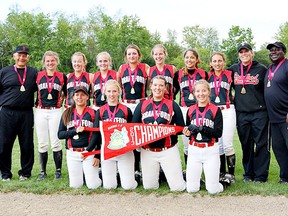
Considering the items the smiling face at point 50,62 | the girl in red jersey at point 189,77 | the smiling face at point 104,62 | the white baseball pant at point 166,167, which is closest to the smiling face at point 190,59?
the girl in red jersey at point 189,77

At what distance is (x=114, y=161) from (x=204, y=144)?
151 centimetres

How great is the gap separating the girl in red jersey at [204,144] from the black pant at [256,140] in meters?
0.91

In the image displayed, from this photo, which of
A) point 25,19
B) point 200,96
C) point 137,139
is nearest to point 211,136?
point 200,96

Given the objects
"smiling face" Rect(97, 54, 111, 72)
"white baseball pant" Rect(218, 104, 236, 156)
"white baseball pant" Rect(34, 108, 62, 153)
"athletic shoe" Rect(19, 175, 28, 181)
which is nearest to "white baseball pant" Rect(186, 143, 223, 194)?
"white baseball pant" Rect(218, 104, 236, 156)

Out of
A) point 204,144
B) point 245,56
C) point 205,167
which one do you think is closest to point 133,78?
point 204,144

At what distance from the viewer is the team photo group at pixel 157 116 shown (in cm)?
586

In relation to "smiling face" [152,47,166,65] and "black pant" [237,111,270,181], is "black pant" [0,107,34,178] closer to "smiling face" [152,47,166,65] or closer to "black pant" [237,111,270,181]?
"smiling face" [152,47,166,65]

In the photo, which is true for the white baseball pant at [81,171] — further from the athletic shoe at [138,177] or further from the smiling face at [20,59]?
the smiling face at [20,59]

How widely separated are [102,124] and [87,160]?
701mm

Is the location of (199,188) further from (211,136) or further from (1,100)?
(1,100)

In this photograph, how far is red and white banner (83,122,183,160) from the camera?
19.0ft

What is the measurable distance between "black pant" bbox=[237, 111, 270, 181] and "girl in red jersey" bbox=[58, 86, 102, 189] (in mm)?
2565

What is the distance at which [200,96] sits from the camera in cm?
575

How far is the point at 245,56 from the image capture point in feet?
21.1
